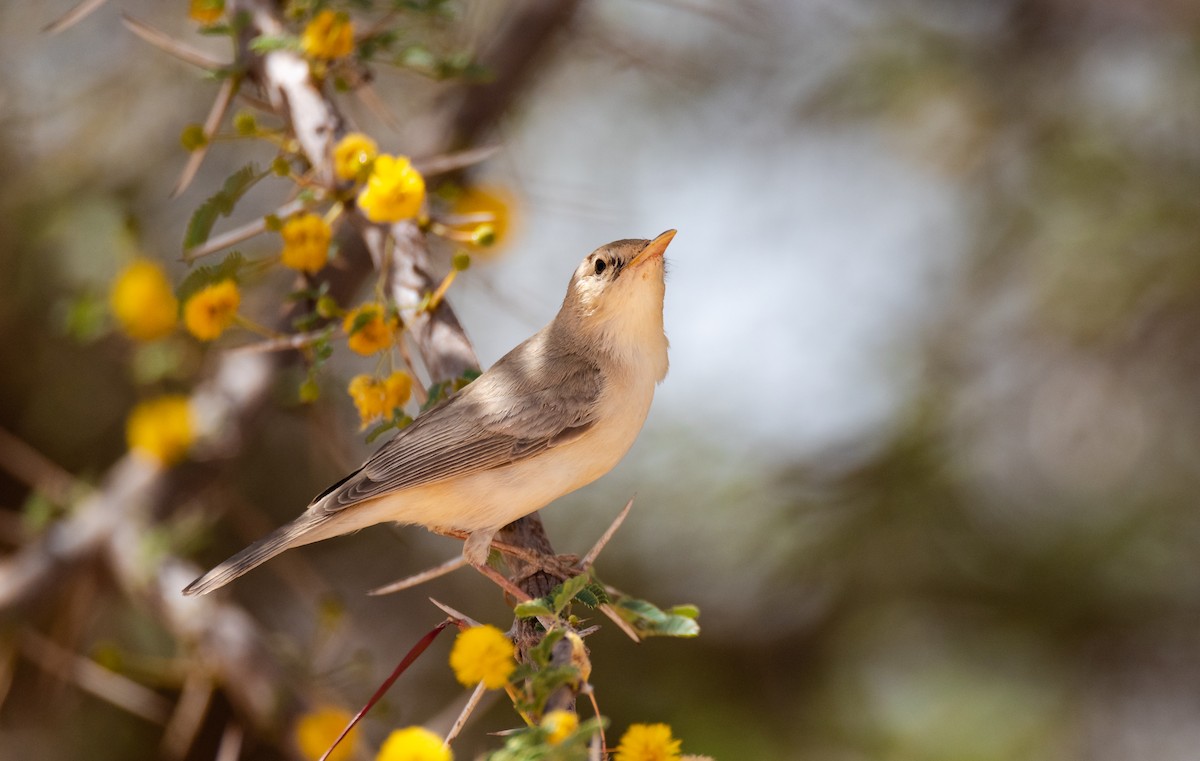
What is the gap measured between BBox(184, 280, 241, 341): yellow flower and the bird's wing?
0.73 m

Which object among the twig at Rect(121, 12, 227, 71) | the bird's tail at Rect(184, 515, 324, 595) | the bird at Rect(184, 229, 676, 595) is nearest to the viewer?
the twig at Rect(121, 12, 227, 71)

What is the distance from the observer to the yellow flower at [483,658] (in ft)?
6.38

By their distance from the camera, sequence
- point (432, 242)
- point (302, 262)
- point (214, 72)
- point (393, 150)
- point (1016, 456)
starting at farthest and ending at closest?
point (1016, 456)
point (393, 150)
point (432, 242)
point (214, 72)
point (302, 262)

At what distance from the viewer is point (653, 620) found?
7.32 feet

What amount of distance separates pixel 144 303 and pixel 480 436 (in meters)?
1.28

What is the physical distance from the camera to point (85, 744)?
16.6 feet

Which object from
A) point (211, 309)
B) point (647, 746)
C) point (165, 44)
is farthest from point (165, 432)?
point (647, 746)

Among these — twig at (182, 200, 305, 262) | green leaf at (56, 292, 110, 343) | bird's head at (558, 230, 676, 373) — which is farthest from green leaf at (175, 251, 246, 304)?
bird's head at (558, 230, 676, 373)

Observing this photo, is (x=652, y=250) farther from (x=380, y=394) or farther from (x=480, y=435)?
(x=380, y=394)

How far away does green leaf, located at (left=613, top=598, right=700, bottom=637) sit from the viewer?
2.19 metres

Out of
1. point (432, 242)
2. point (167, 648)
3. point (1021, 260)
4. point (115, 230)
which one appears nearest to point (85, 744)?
point (167, 648)

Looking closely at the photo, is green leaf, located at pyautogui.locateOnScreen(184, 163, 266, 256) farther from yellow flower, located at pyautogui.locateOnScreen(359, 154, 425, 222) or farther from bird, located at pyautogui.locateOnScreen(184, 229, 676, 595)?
bird, located at pyautogui.locateOnScreen(184, 229, 676, 595)

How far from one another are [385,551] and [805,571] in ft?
7.09

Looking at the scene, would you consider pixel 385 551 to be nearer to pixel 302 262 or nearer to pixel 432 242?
pixel 432 242
